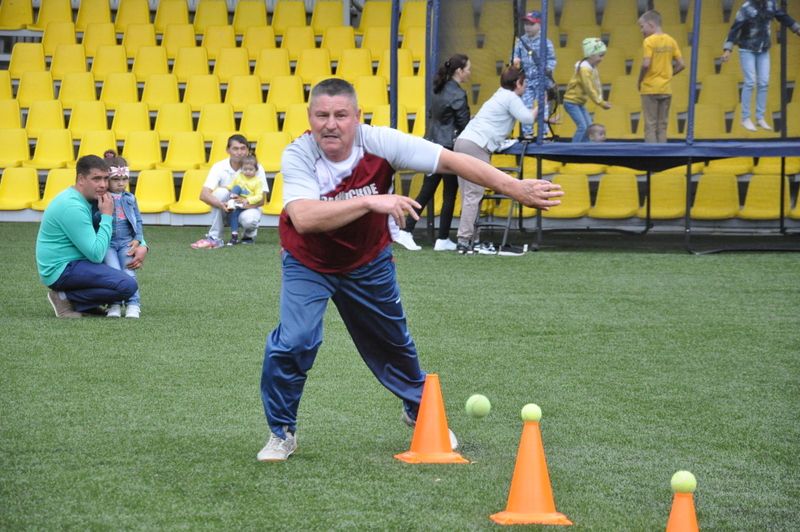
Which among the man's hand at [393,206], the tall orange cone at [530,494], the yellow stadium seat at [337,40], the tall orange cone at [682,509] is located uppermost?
the yellow stadium seat at [337,40]

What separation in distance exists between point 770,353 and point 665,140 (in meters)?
6.72

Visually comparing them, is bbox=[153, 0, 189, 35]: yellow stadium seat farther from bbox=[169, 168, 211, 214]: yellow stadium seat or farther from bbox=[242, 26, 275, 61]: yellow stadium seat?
bbox=[169, 168, 211, 214]: yellow stadium seat

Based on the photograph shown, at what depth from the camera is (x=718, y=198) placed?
17.0 metres

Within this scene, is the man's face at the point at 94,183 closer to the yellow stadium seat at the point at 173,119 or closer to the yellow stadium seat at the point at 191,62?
the yellow stadium seat at the point at 173,119

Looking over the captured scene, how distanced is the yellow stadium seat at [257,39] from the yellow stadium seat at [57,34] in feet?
9.98

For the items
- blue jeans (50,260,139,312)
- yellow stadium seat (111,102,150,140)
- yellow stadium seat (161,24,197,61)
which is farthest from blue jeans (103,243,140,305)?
yellow stadium seat (161,24,197,61)

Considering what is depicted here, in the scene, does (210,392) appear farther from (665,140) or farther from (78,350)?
(665,140)

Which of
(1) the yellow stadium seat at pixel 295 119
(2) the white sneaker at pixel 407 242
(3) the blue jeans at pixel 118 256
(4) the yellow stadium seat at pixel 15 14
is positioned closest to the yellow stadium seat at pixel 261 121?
(1) the yellow stadium seat at pixel 295 119

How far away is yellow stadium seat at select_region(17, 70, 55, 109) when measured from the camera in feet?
67.0

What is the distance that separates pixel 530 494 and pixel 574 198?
12917 mm

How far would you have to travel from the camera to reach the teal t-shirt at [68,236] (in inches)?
372

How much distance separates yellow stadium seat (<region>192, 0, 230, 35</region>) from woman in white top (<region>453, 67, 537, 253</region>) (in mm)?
8943

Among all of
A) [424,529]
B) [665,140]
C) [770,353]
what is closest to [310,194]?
Answer: [424,529]

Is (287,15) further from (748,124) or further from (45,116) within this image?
(748,124)
